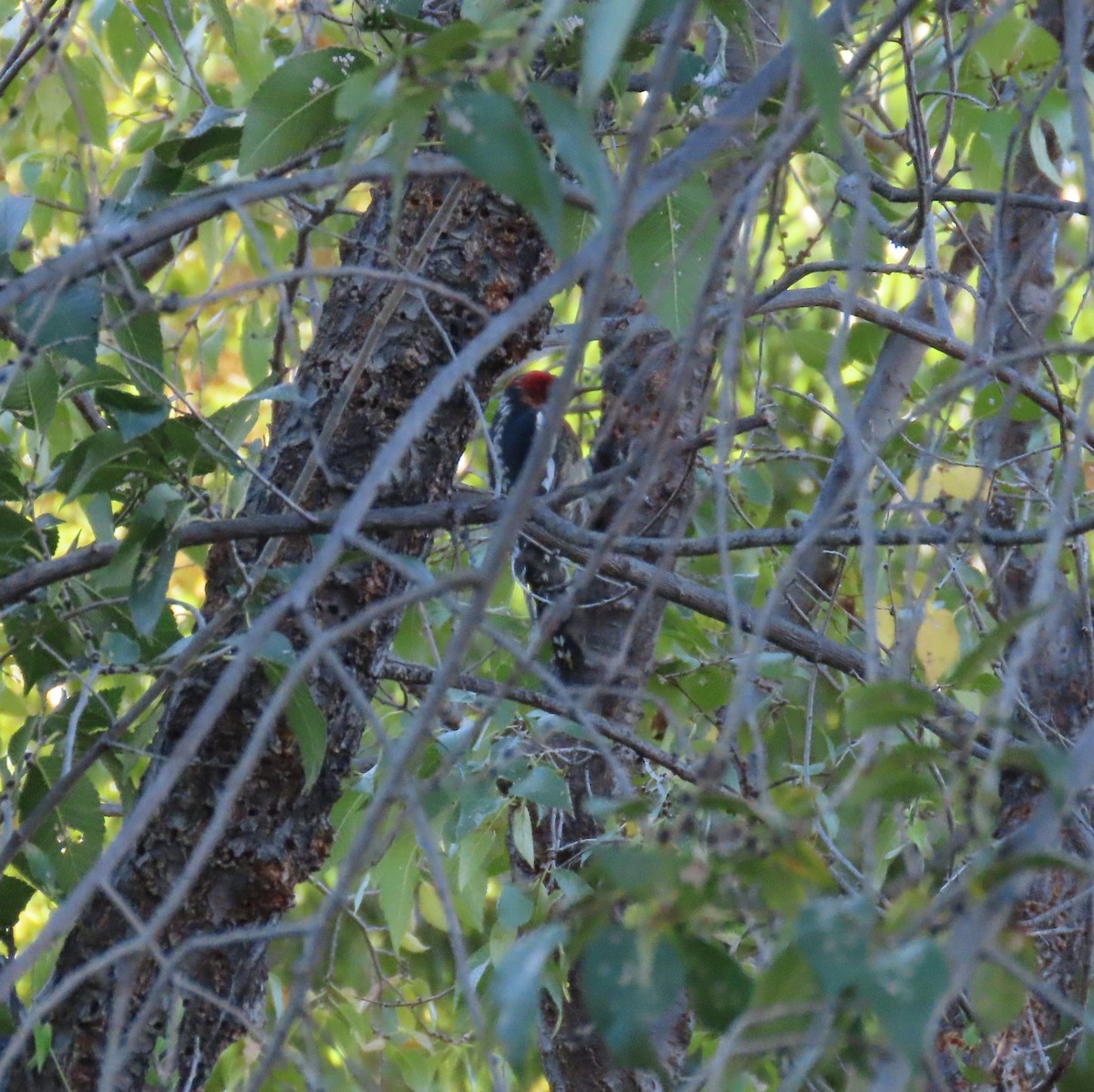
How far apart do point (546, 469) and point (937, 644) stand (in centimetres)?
85

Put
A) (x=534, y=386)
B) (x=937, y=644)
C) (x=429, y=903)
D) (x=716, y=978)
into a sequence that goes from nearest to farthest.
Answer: (x=716, y=978)
(x=937, y=644)
(x=429, y=903)
(x=534, y=386)

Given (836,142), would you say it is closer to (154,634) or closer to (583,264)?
(583,264)

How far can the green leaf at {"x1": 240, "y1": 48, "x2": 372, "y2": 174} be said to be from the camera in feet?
5.09

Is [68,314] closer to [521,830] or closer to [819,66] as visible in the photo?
[819,66]

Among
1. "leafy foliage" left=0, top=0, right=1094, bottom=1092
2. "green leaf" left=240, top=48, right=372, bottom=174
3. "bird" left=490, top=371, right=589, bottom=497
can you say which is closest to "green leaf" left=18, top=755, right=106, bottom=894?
"leafy foliage" left=0, top=0, right=1094, bottom=1092

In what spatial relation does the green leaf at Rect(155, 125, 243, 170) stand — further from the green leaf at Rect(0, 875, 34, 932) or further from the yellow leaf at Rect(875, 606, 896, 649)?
the yellow leaf at Rect(875, 606, 896, 649)

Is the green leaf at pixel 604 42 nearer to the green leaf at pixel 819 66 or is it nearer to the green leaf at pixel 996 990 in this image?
the green leaf at pixel 819 66

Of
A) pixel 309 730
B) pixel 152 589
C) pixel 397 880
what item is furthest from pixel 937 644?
pixel 152 589

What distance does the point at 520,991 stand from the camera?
85 centimetres

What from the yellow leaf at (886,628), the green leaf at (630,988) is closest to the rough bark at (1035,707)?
the yellow leaf at (886,628)

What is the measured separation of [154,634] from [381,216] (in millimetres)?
759

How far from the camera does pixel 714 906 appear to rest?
3.01 ft

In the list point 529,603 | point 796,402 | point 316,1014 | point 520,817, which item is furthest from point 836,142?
point 796,402

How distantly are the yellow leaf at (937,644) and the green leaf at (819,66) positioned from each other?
4.88 ft
